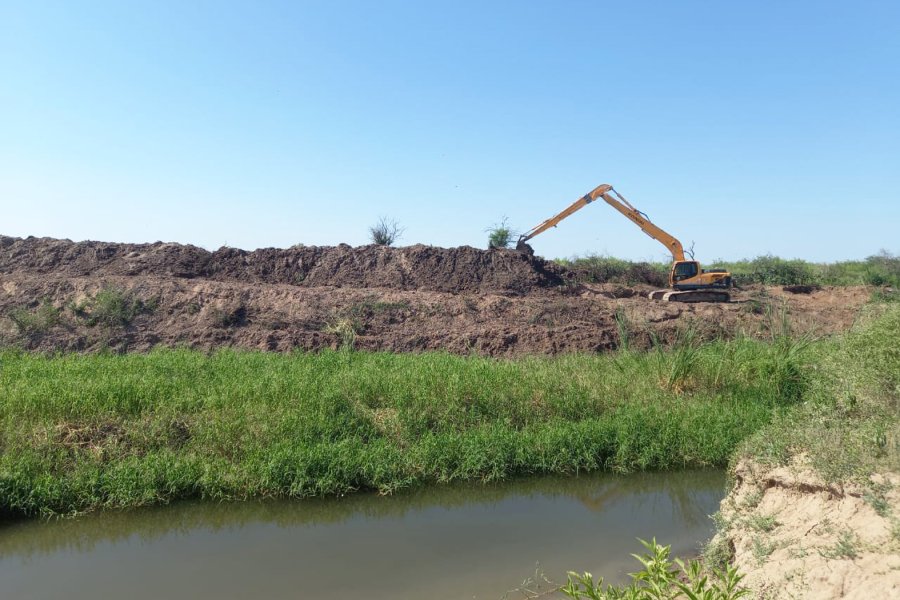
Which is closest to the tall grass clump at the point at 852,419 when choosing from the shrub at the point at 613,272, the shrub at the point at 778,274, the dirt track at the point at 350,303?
the dirt track at the point at 350,303

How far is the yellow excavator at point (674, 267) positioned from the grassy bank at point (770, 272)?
104 inches

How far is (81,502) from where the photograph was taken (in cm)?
683

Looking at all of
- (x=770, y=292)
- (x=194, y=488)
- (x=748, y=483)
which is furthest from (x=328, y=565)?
(x=770, y=292)

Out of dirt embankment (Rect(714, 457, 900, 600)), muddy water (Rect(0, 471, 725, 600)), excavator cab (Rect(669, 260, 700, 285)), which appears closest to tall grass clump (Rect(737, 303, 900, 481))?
dirt embankment (Rect(714, 457, 900, 600))

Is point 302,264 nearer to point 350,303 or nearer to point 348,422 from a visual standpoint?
point 350,303

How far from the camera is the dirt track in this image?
13.7 metres

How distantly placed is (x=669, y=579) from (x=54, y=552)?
585cm

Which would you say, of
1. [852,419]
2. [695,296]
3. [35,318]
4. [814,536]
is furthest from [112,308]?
[695,296]

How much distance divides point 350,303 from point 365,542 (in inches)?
382

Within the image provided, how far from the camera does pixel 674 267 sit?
19.3 meters

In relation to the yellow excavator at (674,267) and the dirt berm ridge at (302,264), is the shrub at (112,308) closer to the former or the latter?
the dirt berm ridge at (302,264)

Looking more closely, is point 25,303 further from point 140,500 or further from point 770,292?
point 770,292

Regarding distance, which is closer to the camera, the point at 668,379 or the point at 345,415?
the point at 345,415

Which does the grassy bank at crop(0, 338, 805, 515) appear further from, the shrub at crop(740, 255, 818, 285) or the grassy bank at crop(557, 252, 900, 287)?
the shrub at crop(740, 255, 818, 285)
